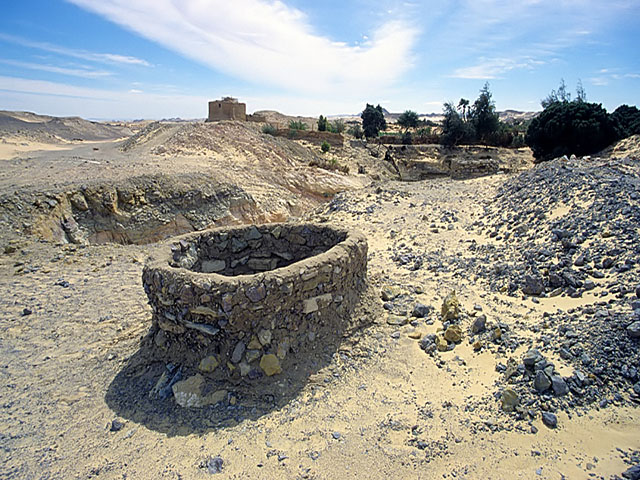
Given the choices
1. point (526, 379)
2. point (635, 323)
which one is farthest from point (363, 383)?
point (635, 323)

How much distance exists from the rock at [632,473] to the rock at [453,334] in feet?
6.88

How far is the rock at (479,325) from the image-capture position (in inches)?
187

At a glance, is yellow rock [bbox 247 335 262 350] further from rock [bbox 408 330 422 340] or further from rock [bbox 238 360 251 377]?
rock [bbox 408 330 422 340]

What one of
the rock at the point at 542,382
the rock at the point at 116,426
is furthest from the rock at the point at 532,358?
the rock at the point at 116,426

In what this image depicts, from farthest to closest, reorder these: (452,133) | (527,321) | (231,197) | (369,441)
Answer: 1. (452,133)
2. (231,197)
3. (527,321)
4. (369,441)

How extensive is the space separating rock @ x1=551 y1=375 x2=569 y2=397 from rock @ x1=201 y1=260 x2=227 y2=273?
4.51 metres

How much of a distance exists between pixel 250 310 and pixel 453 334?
246 centimetres

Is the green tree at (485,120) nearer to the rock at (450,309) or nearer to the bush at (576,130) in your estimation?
the bush at (576,130)

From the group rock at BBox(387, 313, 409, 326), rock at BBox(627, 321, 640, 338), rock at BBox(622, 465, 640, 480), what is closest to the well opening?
rock at BBox(387, 313, 409, 326)

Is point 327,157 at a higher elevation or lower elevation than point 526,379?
higher

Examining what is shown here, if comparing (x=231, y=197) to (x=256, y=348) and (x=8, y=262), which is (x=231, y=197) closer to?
(x=8, y=262)

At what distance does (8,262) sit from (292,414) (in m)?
7.11

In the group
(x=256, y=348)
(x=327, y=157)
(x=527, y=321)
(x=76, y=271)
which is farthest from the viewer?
(x=327, y=157)

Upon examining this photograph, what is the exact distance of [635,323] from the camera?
3762 millimetres
